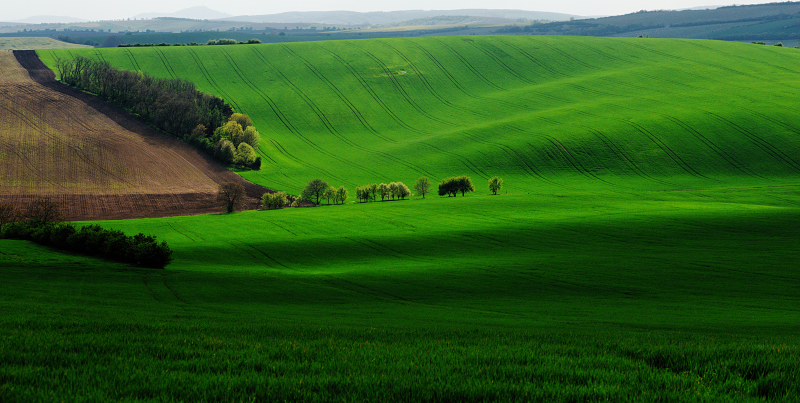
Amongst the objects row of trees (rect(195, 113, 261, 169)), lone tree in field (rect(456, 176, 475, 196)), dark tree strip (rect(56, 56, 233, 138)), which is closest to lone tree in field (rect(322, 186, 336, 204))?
lone tree in field (rect(456, 176, 475, 196))

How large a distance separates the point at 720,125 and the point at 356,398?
132 m

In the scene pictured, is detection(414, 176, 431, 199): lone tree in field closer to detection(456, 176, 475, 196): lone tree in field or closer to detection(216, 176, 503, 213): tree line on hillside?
detection(216, 176, 503, 213): tree line on hillside

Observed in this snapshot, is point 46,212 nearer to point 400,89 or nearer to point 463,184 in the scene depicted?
point 463,184

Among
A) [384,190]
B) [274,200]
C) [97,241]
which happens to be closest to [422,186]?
[384,190]

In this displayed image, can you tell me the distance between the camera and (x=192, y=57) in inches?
6452

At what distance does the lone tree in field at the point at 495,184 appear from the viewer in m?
95.5

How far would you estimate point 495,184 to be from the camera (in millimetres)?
95688

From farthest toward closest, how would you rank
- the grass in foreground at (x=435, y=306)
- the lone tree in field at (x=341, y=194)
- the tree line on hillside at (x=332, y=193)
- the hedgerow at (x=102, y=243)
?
the lone tree in field at (x=341, y=194) < the tree line on hillside at (x=332, y=193) < the hedgerow at (x=102, y=243) < the grass in foreground at (x=435, y=306)

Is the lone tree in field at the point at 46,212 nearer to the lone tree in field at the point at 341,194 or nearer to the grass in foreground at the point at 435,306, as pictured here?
the grass in foreground at the point at 435,306

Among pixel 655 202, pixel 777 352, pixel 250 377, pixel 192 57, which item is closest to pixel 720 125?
pixel 655 202

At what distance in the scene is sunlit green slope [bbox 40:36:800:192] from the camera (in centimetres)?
10606

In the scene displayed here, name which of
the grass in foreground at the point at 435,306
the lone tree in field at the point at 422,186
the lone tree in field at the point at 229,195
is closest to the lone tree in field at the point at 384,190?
the lone tree in field at the point at 422,186

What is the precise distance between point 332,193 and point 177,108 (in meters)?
55.6

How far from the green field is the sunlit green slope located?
83 cm
